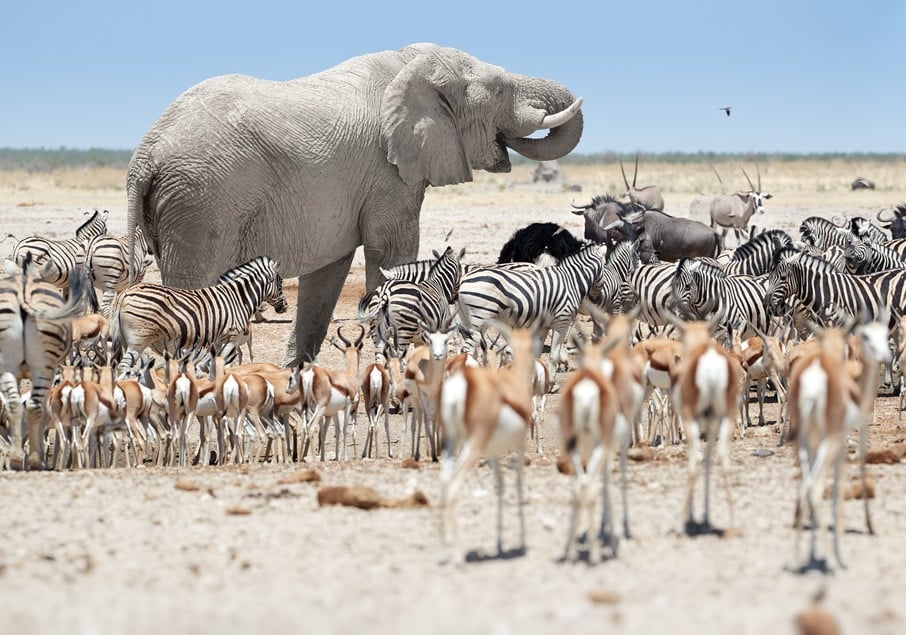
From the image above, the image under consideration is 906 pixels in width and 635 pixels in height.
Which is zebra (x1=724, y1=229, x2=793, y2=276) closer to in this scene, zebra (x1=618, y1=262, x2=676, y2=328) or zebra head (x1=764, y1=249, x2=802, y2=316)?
zebra (x1=618, y1=262, x2=676, y2=328)

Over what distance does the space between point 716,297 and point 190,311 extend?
5708 mm

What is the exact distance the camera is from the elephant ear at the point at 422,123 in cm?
1558

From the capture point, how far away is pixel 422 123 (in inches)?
617

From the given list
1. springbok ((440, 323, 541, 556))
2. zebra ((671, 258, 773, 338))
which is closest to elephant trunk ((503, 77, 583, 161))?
zebra ((671, 258, 773, 338))

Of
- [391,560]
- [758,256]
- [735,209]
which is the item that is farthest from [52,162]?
[391,560]

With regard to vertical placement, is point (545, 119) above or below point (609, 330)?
above

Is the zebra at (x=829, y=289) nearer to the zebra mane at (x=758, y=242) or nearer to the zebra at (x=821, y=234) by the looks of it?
the zebra mane at (x=758, y=242)

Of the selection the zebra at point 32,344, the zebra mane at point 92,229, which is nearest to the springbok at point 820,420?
the zebra at point 32,344

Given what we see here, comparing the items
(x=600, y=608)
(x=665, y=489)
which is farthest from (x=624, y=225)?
(x=600, y=608)

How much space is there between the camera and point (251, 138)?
14.7 m

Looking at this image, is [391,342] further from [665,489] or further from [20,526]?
[20,526]

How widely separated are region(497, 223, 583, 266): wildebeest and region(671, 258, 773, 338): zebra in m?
3.61

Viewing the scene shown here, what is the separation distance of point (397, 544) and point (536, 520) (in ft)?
3.18

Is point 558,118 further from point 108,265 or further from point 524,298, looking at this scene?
point 108,265
